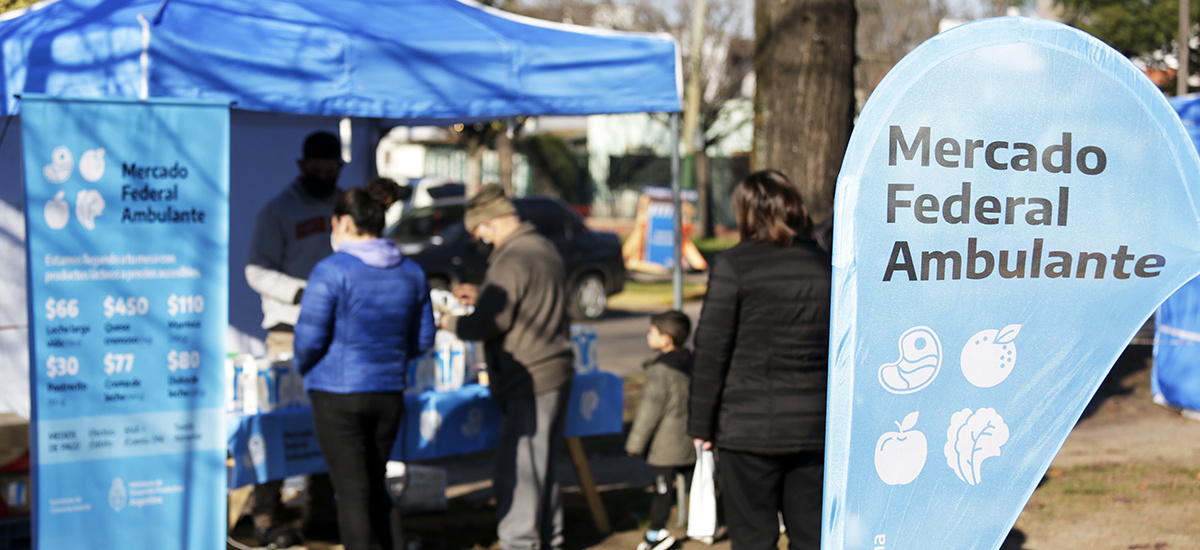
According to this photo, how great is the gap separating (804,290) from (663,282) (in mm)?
16933

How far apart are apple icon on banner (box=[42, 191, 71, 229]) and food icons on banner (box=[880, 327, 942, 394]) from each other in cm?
292

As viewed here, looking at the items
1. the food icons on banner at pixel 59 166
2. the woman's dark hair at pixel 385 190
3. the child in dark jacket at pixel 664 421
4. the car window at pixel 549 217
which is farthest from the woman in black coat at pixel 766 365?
the car window at pixel 549 217

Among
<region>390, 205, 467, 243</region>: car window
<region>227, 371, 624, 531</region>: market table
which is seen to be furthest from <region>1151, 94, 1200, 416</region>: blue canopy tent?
<region>390, 205, 467, 243</region>: car window

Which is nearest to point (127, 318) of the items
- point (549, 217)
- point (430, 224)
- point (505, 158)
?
point (430, 224)

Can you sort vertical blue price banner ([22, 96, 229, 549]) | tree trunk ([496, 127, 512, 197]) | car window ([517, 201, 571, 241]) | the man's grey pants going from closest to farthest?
vertical blue price banner ([22, 96, 229, 549]) < the man's grey pants < car window ([517, 201, 571, 241]) < tree trunk ([496, 127, 512, 197])

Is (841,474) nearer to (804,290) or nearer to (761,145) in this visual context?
(804,290)

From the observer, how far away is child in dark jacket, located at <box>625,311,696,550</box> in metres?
5.33

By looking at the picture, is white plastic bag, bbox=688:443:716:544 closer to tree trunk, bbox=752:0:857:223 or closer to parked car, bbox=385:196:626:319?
tree trunk, bbox=752:0:857:223

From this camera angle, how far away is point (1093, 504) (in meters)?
6.19

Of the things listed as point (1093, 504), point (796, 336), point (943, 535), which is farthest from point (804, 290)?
point (1093, 504)

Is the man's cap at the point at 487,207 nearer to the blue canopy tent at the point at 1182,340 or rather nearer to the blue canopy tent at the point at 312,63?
the blue canopy tent at the point at 312,63

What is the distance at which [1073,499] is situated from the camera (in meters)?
6.29

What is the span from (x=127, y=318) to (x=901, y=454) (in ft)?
9.43

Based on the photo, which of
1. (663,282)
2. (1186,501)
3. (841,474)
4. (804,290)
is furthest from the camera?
(663,282)
